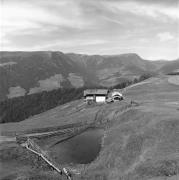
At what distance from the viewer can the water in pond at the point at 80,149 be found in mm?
59834

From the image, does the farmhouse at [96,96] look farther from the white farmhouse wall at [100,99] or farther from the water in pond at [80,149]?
the water in pond at [80,149]

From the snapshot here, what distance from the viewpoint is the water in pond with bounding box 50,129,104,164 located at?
5983cm

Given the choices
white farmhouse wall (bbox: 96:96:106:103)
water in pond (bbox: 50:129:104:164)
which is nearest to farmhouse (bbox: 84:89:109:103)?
white farmhouse wall (bbox: 96:96:106:103)

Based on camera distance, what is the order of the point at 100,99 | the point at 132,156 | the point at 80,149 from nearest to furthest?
1. the point at 132,156
2. the point at 80,149
3. the point at 100,99

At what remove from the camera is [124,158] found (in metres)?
48.0

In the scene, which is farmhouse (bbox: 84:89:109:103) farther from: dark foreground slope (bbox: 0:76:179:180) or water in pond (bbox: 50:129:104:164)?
dark foreground slope (bbox: 0:76:179:180)

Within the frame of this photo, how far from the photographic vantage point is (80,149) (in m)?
66.4

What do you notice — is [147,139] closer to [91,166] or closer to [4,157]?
[91,166]

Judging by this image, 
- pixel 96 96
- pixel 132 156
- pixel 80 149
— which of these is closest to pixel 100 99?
pixel 96 96

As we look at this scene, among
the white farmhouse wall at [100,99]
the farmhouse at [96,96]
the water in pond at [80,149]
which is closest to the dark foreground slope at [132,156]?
the water in pond at [80,149]

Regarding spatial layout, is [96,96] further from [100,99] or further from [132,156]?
[132,156]

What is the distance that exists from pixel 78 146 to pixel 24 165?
1629cm

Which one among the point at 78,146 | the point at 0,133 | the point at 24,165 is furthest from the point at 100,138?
the point at 0,133

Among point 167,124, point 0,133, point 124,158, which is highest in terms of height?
point 167,124
